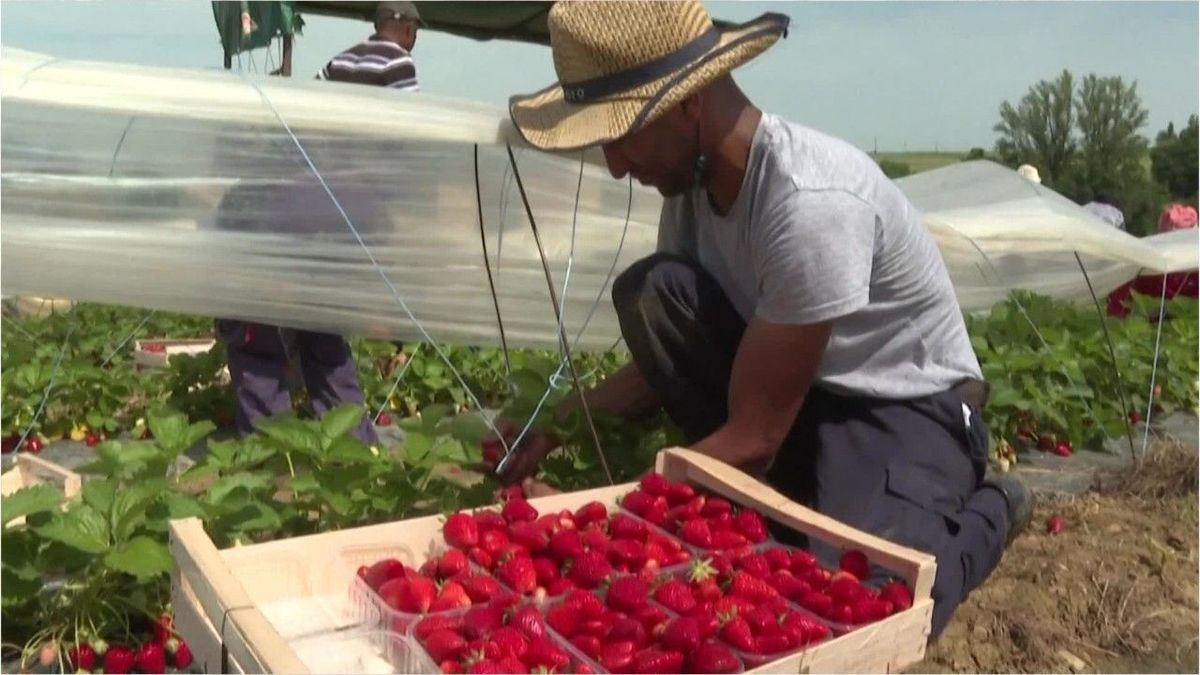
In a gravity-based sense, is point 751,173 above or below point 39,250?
above

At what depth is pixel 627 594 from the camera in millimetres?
1829

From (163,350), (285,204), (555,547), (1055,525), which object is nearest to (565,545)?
(555,547)

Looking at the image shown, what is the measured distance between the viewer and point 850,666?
1.78m

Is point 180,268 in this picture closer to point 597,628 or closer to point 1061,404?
point 597,628

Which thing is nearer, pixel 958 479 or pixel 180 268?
pixel 958 479

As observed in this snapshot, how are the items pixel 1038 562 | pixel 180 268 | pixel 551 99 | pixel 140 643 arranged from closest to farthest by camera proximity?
pixel 140 643 < pixel 551 99 < pixel 180 268 < pixel 1038 562

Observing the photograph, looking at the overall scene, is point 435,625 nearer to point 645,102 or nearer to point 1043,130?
point 645,102

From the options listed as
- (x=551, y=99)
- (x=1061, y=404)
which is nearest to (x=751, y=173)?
(x=551, y=99)

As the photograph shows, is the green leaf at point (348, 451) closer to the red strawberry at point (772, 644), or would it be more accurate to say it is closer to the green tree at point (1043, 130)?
the red strawberry at point (772, 644)

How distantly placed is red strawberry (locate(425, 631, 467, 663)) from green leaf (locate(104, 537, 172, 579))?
1.80 ft

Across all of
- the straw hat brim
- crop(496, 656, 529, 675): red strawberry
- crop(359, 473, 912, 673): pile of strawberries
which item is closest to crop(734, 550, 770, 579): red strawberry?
crop(359, 473, 912, 673): pile of strawberries

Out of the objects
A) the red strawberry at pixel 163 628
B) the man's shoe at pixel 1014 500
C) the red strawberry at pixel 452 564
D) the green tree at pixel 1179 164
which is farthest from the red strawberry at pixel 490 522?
the green tree at pixel 1179 164

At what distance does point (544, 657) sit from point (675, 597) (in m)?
0.29

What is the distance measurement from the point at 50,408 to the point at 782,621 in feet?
11.4
